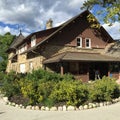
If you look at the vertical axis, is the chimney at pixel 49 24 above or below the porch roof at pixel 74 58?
above

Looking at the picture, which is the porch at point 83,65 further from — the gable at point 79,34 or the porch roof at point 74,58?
the gable at point 79,34

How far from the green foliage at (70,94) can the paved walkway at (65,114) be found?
102 centimetres

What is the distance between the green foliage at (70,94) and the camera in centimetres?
1417

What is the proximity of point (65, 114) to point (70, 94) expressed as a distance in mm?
1652

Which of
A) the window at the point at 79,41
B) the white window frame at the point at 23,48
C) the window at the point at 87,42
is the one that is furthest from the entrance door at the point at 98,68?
the white window frame at the point at 23,48

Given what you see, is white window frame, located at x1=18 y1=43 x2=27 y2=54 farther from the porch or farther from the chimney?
the porch

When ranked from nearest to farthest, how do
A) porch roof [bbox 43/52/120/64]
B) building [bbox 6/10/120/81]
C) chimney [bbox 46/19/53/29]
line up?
1. porch roof [bbox 43/52/120/64]
2. building [bbox 6/10/120/81]
3. chimney [bbox 46/19/53/29]

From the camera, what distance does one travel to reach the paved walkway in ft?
39.1

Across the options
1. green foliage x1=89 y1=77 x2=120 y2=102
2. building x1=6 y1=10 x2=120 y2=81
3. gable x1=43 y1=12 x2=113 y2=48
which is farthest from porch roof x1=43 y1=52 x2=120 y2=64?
green foliage x1=89 y1=77 x2=120 y2=102

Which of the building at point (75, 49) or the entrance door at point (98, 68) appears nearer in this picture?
the building at point (75, 49)

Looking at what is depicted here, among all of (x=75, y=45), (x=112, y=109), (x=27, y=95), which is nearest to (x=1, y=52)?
(x=75, y=45)

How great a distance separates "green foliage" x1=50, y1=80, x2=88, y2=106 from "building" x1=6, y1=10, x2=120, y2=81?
1043cm

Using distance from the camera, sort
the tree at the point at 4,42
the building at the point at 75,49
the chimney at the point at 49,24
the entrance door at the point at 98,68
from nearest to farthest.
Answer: the building at the point at 75,49 → the entrance door at the point at 98,68 → the chimney at the point at 49,24 → the tree at the point at 4,42

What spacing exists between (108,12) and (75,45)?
5551mm
